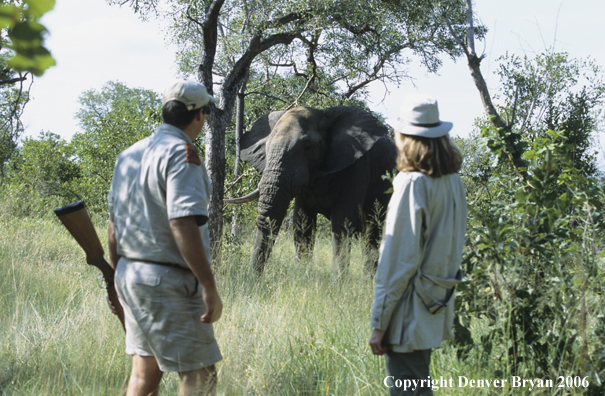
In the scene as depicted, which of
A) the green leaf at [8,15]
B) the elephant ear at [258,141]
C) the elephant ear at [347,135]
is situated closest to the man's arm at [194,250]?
the green leaf at [8,15]

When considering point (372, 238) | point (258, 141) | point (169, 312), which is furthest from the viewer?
point (372, 238)

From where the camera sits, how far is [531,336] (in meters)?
3.25

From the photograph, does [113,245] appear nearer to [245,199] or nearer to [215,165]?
[215,165]

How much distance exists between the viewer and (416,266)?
8.07 feet

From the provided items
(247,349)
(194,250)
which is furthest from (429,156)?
(247,349)

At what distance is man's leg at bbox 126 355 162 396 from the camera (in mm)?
2717

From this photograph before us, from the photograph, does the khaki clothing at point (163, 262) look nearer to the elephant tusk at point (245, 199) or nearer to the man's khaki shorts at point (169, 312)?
the man's khaki shorts at point (169, 312)

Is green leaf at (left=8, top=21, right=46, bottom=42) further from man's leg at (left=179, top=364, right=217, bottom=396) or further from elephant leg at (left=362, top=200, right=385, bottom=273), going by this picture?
elephant leg at (left=362, top=200, right=385, bottom=273)

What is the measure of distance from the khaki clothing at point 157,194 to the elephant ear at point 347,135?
19.2 ft

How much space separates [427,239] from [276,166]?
5.53 meters

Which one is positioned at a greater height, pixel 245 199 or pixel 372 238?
pixel 245 199

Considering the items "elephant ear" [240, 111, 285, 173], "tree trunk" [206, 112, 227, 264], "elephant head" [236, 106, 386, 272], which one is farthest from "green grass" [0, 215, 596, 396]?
"elephant ear" [240, 111, 285, 173]

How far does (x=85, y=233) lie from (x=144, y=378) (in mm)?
892

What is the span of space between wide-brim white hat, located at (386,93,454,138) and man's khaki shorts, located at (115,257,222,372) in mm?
1276
